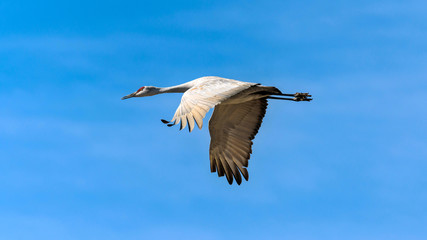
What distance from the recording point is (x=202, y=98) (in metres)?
17.9

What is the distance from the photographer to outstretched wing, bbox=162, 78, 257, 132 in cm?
1673

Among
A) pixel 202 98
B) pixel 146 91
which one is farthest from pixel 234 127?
pixel 202 98

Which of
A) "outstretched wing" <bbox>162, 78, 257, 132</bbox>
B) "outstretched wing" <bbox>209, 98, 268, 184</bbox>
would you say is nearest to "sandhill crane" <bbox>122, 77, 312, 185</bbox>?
"outstretched wing" <bbox>209, 98, 268, 184</bbox>

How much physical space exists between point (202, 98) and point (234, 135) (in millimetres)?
4610

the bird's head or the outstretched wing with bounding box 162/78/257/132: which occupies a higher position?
the bird's head

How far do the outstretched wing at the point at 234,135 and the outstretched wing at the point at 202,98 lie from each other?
2.09 metres

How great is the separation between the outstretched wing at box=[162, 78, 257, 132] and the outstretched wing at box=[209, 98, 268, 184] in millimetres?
2093

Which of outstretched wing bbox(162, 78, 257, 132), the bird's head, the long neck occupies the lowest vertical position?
outstretched wing bbox(162, 78, 257, 132)

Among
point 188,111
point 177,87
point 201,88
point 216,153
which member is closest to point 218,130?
point 216,153

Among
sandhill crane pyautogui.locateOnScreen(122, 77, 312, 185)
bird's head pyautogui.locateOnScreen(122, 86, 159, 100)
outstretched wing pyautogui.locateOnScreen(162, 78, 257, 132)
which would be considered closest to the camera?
outstretched wing pyautogui.locateOnScreen(162, 78, 257, 132)

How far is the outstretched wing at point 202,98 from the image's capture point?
1673 centimetres

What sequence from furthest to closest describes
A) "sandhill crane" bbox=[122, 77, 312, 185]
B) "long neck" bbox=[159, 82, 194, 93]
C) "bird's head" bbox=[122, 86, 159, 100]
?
"bird's head" bbox=[122, 86, 159, 100] < "sandhill crane" bbox=[122, 77, 312, 185] < "long neck" bbox=[159, 82, 194, 93]

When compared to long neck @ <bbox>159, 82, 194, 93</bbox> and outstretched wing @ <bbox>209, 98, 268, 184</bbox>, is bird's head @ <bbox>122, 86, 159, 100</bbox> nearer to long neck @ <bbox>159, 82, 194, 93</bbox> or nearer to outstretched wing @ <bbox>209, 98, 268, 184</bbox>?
long neck @ <bbox>159, 82, 194, 93</bbox>

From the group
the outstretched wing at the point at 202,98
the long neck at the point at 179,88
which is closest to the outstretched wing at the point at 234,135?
the long neck at the point at 179,88
